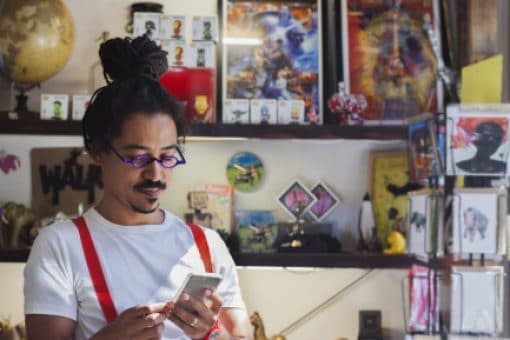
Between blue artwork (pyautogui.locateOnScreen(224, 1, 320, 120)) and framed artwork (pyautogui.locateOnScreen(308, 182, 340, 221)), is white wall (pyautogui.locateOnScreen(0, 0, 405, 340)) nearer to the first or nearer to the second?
framed artwork (pyautogui.locateOnScreen(308, 182, 340, 221))

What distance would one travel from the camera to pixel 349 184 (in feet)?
12.8

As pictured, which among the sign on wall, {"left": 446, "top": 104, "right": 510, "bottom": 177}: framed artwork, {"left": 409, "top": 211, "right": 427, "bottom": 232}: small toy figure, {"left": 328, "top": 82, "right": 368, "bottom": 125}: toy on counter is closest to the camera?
{"left": 446, "top": 104, "right": 510, "bottom": 177}: framed artwork

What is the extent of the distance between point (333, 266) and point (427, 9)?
3.71 feet

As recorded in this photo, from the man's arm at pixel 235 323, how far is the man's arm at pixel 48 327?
0.36 meters

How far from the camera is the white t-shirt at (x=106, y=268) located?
6.33 ft

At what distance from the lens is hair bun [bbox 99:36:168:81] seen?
6.97ft

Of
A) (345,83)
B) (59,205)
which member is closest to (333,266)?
(345,83)

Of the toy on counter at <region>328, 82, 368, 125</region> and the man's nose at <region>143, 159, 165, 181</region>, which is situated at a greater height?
the toy on counter at <region>328, 82, 368, 125</region>

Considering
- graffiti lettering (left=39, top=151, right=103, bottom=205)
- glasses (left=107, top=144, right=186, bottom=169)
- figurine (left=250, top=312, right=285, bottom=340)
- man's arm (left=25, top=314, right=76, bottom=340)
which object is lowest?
figurine (left=250, top=312, right=285, bottom=340)

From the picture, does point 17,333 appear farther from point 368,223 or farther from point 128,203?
point 128,203

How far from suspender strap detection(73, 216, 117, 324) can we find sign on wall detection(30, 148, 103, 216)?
1.85 m

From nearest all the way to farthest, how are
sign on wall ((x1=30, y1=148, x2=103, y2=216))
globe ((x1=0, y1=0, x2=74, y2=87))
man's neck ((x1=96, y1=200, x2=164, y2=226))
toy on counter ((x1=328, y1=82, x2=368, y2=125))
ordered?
man's neck ((x1=96, y1=200, x2=164, y2=226))
globe ((x1=0, y1=0, x2=74, y2=87))
toy on counter ((x1=328, y1=82, x2=368, y2=125))
sign on wall ((x1=30, y1=148, x2=103, y2=216))

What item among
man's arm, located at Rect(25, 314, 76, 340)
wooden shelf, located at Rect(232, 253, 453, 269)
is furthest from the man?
wooden shelf, located at Rect(232, 253, 453, 269)

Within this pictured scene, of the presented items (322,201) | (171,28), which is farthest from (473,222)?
(171,28)
